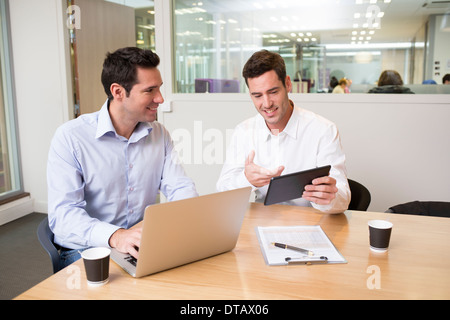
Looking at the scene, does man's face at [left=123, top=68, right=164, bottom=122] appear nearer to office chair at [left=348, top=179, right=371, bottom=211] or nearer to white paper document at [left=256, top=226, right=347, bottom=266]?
white paper document at [left=256, top=226, right=347, bottom=266]

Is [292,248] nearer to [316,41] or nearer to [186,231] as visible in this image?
[186,231]

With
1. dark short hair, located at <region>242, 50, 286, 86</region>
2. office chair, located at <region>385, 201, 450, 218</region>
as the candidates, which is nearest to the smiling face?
dark short hair, located at <region>242, 50, 286, 86</region>

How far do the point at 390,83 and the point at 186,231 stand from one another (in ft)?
8.61

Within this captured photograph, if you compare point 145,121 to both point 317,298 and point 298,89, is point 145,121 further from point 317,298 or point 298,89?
point 298,89

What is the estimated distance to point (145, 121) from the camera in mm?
1896

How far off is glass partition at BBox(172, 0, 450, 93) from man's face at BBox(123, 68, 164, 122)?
1856 millimetres

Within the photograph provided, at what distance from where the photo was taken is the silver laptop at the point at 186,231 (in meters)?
1.07

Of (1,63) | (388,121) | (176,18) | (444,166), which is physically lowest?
(444,166)

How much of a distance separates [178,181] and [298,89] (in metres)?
1.85

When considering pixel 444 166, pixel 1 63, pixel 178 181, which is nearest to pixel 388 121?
pixel 444 166

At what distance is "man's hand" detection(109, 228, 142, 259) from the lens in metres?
1.27

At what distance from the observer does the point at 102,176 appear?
Answer: 5.72 ft

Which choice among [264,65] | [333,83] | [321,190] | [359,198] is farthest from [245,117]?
[321,190]
